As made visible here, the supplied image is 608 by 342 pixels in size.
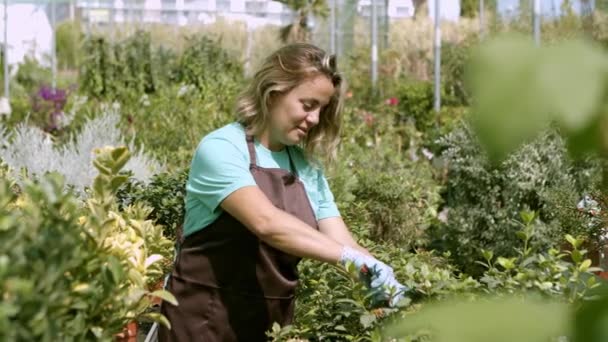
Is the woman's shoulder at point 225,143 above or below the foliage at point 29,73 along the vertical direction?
above

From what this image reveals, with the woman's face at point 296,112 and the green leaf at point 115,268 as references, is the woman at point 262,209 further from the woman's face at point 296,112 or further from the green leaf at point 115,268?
the green leaf at point 115,268

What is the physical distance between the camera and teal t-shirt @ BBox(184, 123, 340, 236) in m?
2.39

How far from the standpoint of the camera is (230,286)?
2514 mm

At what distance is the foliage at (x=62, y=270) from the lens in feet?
3.46

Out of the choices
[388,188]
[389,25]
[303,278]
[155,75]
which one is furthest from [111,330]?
[389,25]

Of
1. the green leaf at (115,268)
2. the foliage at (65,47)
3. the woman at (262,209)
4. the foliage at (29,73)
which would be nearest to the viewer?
the green leaf at (115,268)

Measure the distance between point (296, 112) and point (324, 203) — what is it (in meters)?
0.30

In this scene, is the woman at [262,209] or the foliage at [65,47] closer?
the woman at [262,209]

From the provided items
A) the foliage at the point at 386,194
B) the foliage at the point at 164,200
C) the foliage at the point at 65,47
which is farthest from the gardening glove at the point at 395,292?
the foliage at the point at 65,47

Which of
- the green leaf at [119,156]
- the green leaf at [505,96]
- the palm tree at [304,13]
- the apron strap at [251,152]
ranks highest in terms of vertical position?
the green leaf at [505,96]

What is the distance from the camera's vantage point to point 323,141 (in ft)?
9.12

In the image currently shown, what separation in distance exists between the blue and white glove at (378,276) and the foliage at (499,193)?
3.56 metres

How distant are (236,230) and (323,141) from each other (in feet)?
1.46

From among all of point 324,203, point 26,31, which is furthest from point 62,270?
point 26,31
